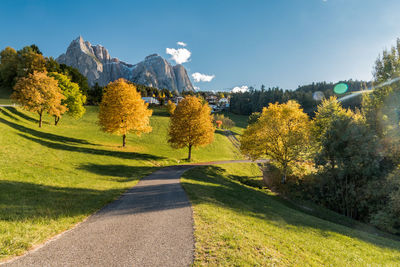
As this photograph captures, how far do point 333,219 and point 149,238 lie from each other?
911 inches

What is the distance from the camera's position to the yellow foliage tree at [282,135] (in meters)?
28.9

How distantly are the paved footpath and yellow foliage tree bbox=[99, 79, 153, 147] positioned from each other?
24558mm

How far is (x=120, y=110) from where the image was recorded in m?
33.3

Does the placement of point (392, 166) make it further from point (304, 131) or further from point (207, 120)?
point (207, 120)

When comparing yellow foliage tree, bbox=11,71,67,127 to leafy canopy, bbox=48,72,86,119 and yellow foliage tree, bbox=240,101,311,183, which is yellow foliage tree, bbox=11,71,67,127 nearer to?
leafy canopy, bbox=48,72,86,119

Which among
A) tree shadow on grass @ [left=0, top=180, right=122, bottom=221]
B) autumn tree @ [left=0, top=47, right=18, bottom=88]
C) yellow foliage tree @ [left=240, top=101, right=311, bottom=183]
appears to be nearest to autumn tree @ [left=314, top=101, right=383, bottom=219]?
yellow foliage tree @ [left=240, top=101, right=311, bottom=183]

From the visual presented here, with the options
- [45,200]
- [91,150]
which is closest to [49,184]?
[45,200]

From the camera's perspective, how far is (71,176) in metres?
17.5

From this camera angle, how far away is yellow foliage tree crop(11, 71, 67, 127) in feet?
109

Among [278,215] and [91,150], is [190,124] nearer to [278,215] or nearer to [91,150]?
[91,150]

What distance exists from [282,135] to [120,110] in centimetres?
2977

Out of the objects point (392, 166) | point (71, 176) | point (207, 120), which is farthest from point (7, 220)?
point (392, 166)

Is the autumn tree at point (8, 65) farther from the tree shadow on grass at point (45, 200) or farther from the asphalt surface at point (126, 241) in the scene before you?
the asphalt surface at point (126, 241)

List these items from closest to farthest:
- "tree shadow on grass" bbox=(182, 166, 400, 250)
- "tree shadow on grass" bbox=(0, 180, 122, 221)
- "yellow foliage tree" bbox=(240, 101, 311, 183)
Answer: "tree shadow on grass" bbox=(0, 180, 122, 221) < "tree shadow on grass" bbox=(182, 166, 400, 250) < "yellow foliage tree" bbox=(240, 101, 311, 183)
